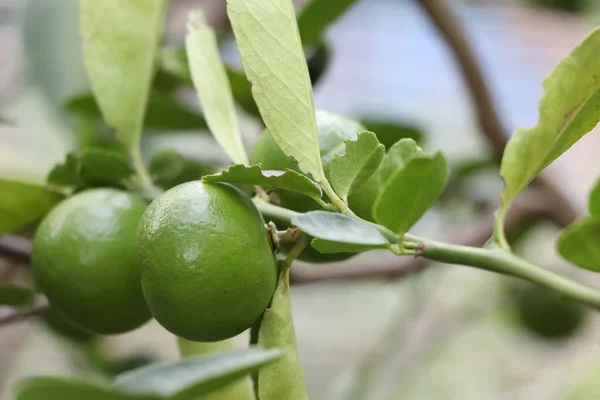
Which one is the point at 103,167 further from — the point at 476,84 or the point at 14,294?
the point at 476,84

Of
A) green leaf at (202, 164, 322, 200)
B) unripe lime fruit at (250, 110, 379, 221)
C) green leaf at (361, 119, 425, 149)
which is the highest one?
green leaf at (202, 164, 322, 200)

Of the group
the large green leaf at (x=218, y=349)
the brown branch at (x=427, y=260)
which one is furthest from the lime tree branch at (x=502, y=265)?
the brown branch at (x=427, y=260)

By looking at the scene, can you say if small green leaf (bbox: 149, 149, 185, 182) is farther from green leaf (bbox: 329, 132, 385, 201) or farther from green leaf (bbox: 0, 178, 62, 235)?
green leaf (bbox: 329, 132, 385, 201)

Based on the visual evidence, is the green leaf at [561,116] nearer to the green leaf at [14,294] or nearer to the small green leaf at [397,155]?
the small green leaf at [397,155]

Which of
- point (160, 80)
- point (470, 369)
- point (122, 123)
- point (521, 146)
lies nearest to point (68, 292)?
point (122, 123)

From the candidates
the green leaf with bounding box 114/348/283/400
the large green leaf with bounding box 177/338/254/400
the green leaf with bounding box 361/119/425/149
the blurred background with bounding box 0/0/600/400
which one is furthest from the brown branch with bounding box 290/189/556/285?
the green leaf with bounding box 114/348/283/400

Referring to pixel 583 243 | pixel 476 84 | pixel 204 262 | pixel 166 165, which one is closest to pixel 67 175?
pixel 166 165
